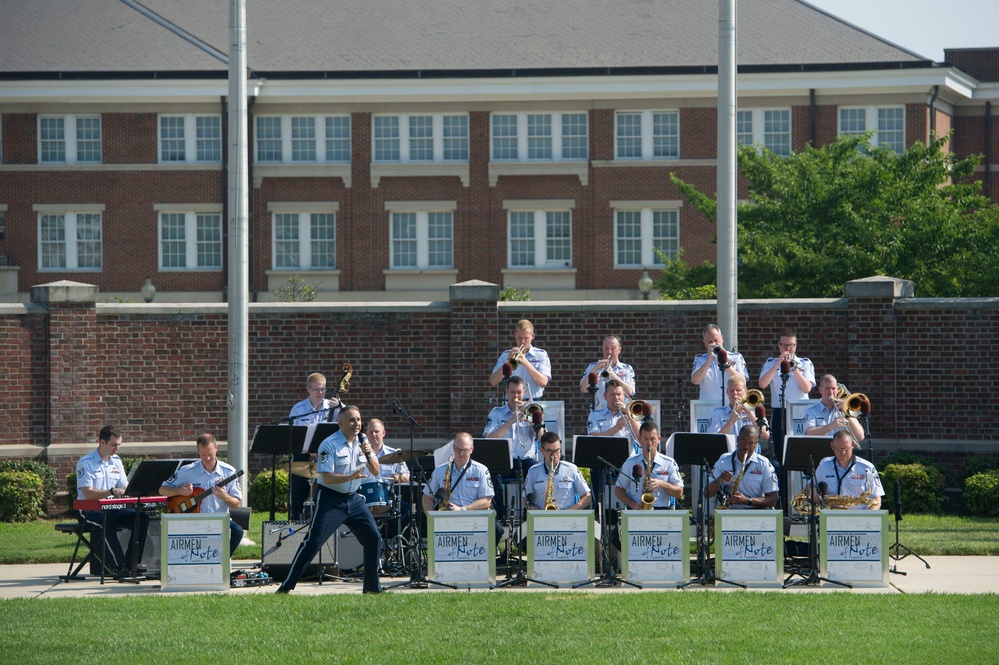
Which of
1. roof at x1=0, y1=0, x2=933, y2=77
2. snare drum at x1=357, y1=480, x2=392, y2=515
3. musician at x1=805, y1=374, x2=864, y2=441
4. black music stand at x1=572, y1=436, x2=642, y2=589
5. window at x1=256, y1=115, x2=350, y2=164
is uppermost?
roof at x1=0, y1=0, x2=933, y2=77

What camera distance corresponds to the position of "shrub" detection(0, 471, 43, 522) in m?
20.0

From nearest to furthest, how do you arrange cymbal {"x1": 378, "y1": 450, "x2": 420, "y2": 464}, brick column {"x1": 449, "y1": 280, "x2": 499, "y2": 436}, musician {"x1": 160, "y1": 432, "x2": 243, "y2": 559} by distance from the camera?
cymbal {"x1": 378, "y1": 450, "x2": 420, "y2": 464}, musician {"x1": 160, "y1": 432, "x2": 243, "y2": 559}, brick column {"x1": 449, "y1": 280, "x2": 499, "y2": 436}

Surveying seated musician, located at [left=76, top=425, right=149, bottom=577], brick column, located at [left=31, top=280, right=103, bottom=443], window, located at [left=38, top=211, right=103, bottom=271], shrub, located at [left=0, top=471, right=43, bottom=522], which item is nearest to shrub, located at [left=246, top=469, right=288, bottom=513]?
brick column, located at [left=31, top=280, right=103, bottom=443]

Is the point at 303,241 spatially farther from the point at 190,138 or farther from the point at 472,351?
the point at 472,351

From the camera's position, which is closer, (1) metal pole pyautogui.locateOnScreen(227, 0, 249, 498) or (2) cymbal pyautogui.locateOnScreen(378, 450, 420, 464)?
(2) cymbal pyautogui.locateOnScreen(378, 450, 420, 464)

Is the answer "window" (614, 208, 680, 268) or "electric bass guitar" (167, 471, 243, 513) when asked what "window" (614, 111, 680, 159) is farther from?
"electric bass guitar" (167, 471, 243, 513)

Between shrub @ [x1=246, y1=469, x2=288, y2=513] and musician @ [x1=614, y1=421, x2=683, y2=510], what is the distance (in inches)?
273

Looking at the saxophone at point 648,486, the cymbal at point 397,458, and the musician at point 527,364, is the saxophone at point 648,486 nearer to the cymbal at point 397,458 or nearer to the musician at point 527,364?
the cymbal at point 397,458

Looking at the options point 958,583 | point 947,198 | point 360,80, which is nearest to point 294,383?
point 958,583

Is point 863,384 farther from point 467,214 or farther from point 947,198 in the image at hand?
point 467,214

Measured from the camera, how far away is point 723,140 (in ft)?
59.7

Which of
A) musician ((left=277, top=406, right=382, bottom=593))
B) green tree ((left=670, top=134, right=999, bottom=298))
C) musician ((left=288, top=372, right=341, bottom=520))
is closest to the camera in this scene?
musician ((left=277, top=406, right=382, bottom=593))

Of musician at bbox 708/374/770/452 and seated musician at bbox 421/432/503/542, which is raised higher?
musician at bbox 708/374/770/452

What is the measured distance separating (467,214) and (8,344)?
24.9 m
